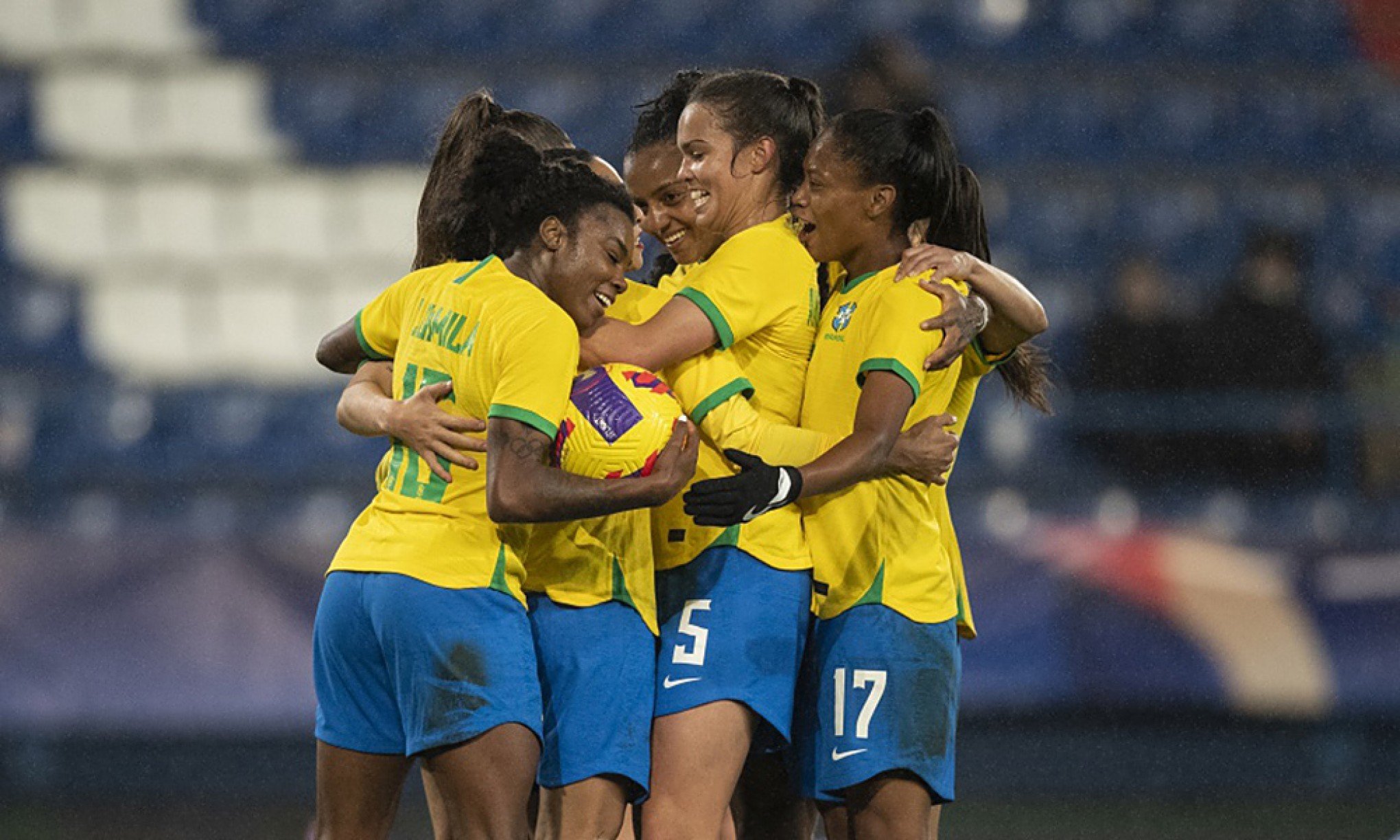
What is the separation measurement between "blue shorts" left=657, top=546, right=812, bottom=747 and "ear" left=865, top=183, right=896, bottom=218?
705 millimetres

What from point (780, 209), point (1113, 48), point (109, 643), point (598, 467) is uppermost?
point (1113, 48)

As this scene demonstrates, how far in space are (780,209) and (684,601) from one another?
0.84 metres

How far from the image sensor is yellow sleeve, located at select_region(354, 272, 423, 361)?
138 inches

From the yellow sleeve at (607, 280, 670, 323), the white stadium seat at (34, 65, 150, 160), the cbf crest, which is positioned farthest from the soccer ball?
the white stadium seat at (34, 65, 150, 160)

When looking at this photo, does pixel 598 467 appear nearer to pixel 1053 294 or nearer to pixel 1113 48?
pixel 1053 294

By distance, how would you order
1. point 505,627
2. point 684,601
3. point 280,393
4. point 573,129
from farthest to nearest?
point 573,129, point 280,393, point 684,601, point 505,627

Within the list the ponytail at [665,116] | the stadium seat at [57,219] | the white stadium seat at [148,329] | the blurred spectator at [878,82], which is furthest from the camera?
the stadium seat at [57,219]

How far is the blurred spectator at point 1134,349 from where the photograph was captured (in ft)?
25.6

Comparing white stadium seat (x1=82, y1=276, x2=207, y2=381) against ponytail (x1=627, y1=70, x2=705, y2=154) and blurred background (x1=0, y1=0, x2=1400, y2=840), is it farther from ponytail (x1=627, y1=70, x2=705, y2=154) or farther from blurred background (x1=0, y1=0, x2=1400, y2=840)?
ponytail (x1=627, y1=70, x2=705, y2=154)

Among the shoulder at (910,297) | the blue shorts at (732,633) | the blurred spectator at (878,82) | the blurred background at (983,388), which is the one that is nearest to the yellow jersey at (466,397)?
the blue shorts at (732,633)

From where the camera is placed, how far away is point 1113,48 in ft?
32.5

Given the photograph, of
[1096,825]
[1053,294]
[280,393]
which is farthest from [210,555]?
[1053,294]

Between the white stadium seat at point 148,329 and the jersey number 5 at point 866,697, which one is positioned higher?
the white stadium seat at point 148,329

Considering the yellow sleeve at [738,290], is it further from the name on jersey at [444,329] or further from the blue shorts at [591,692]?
the blue shorts at [591,692]
